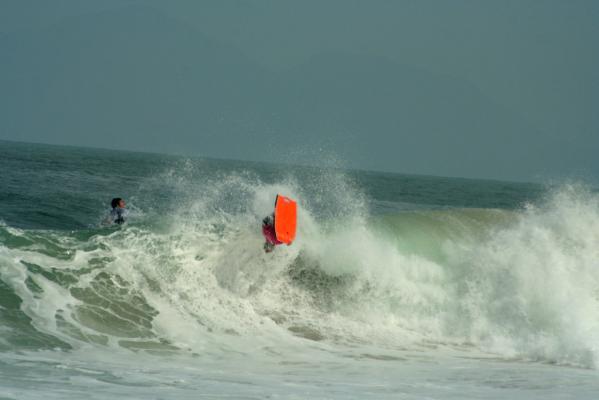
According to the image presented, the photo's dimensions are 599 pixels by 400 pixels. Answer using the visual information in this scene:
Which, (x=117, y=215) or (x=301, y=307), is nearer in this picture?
(x=301, y=307)

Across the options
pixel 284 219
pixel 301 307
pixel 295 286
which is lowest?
pixel 301 307

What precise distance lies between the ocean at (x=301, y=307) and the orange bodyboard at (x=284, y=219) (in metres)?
0.97

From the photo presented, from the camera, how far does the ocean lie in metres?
7.38

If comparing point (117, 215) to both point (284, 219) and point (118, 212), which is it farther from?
point (284, 219)

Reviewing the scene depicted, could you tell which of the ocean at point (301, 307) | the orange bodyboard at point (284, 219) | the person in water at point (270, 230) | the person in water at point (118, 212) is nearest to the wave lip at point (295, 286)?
the ocean at point (301, 307)

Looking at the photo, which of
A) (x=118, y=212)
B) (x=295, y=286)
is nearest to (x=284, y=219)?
(x=295, y=286)

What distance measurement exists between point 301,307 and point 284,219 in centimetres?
153

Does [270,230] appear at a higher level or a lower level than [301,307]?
higher

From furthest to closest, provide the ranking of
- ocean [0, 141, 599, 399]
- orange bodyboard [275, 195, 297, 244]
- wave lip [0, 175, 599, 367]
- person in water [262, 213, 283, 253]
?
person in water [262, 213, 283, 253]
orange bodyboard [275, 195, 297, 244]
wave lip [0, 175, 599, 367]
ocean [0, 141, 599, 399]

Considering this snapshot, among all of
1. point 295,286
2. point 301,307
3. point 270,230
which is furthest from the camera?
point 295,286

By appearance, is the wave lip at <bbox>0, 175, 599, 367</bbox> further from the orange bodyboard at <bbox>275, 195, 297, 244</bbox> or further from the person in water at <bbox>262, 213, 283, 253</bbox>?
the orange bodyboard at <bbox>275, 195, 297, 244</bbox>

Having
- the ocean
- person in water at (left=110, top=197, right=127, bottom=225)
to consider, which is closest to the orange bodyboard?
the ocean

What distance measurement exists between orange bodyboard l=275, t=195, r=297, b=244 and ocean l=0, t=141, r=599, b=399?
972 mm

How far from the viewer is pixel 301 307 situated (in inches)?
469
